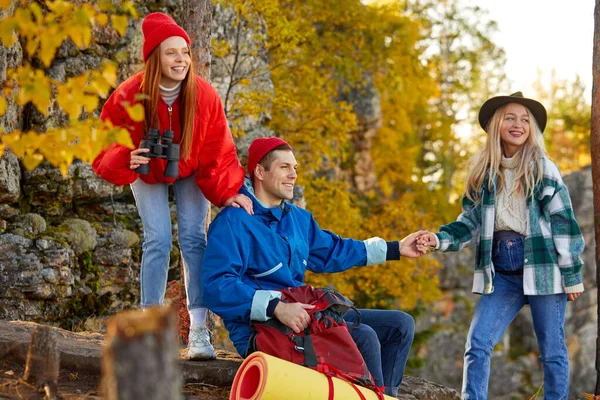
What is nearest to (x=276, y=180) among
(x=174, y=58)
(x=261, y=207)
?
(x=261, y=207)

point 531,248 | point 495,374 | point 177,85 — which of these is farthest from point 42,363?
point 495,374

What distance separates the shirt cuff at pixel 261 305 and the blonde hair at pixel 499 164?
79.5 inches

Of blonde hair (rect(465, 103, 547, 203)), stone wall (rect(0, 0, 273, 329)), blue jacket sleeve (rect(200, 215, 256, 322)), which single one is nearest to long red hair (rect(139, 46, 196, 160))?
blue jacket sleeve (rect(200, 215, 256, 322))

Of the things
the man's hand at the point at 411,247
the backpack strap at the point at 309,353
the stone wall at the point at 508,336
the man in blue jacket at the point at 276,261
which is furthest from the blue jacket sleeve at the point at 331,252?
the stone wall at the point at 508,336

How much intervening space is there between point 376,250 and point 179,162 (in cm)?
152

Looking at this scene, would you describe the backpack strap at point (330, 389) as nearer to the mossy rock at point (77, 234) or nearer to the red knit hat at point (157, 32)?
the red knit hat at point (157, 32)

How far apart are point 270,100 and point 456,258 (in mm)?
13110

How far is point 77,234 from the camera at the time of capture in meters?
9.68

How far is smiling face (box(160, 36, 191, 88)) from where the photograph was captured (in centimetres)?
519

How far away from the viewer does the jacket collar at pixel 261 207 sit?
531 cm

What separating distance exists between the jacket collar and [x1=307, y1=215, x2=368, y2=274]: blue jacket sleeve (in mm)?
294

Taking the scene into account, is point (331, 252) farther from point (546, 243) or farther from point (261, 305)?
point (546, 243)

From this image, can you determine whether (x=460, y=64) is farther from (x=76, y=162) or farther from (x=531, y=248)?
(x=531, y=248)

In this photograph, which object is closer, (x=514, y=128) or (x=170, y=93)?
(x=170, y=93)
